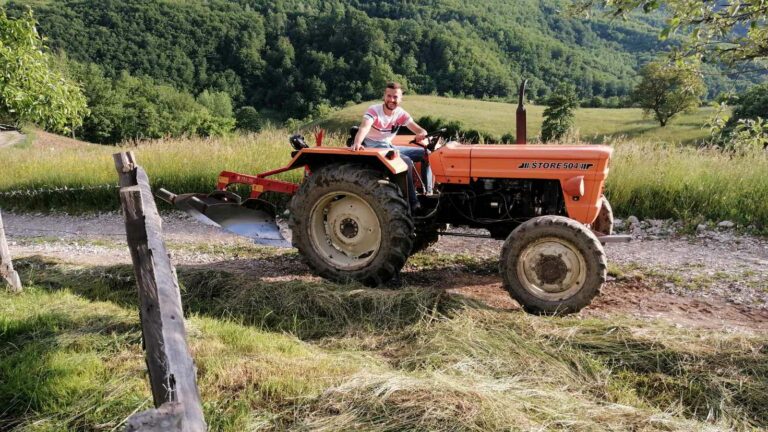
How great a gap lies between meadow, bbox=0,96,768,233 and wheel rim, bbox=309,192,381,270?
11.3ft

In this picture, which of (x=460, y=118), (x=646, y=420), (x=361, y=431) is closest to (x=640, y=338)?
(x=646, y=420)

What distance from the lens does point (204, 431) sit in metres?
2.06

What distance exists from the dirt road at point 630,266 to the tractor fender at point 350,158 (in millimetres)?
1040

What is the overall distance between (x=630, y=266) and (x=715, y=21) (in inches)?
96.6

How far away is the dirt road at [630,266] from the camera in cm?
420

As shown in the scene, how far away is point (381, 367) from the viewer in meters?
3.09

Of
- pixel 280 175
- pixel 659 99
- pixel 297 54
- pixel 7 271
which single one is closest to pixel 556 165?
pixel 7 271

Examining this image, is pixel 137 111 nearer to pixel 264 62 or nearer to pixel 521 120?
pixel 264 62

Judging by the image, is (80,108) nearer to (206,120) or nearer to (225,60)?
(206,120)

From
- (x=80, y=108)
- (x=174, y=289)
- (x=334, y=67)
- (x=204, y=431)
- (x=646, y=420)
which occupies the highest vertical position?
(x=334, y=67)

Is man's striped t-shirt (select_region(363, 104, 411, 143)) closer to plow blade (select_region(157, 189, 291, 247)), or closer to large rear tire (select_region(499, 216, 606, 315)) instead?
plow blade (select_region(157, 189, 291, 247))

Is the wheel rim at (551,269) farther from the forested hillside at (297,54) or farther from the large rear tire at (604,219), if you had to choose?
the forested hillside at (297,54)

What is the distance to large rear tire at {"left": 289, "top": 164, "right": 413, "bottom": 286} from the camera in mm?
4559

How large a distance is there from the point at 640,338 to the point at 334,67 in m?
74.1
